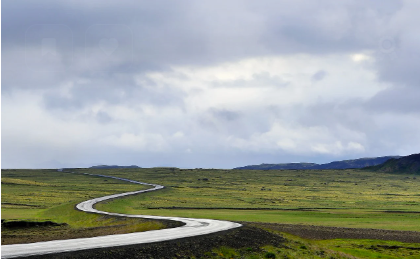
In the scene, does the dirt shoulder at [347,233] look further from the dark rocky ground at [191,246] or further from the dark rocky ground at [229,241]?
the dark rocky ground at [191,246]

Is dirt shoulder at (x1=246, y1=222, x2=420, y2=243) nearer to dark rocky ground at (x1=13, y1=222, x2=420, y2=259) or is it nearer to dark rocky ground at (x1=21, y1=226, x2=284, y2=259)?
dark rocky ground at (x1=13, y1=222, x2=420, y2=259)

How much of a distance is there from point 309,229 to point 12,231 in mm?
37200

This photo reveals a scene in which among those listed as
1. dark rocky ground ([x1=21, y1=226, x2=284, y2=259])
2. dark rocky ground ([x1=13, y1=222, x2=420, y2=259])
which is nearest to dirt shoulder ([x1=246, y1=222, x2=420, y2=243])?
dark rocky ground ([x1=13, y1=222, x2=420, y2=259])

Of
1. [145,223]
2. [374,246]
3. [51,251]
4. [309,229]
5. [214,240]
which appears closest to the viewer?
[51,251]

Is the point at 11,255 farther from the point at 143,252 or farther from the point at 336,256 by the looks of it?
the point at 336,256

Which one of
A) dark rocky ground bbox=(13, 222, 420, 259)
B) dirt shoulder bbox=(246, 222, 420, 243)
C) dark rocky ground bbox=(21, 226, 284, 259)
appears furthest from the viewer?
dirt shoulder bbox=(246, 222, 420, 243)

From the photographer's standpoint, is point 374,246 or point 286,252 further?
point 374,246

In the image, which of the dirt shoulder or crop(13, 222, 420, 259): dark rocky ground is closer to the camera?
crop(13, 222, 420, 259): dark rocky ground

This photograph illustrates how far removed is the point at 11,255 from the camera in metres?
30.4

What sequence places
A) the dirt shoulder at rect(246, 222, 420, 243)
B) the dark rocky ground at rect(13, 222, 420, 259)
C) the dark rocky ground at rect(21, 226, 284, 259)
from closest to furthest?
the dark rocky ground at rect(21, 226, 284, 259) → the dark rocky ground at rect(13, 222, 420, 259) → the dirt shoulder at rect(246, 222, 420, 243)

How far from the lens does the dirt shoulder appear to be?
58.1m

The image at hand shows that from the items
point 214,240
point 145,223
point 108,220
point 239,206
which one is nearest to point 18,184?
point 239,206

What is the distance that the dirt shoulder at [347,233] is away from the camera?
58.1 m

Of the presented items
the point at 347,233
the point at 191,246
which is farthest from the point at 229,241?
the point at 347,233
